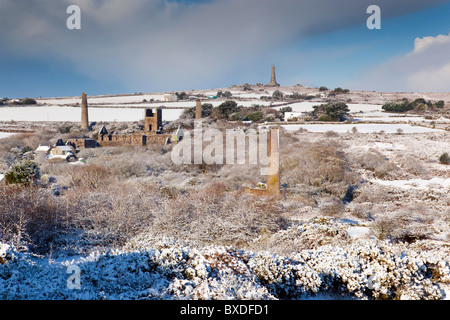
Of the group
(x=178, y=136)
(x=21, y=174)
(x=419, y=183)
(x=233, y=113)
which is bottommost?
(x=419, y=183)

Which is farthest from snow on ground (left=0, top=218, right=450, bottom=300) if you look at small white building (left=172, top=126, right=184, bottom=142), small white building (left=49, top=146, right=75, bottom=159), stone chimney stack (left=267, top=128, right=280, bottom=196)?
small white building (left=172, top=126, right=184, bottom=142)

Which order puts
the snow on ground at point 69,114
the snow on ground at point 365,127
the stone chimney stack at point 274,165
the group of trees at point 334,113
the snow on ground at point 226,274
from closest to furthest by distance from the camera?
the snow on ground at point 226,274, the stone chimney stack at point 274,165, the snow on ground at point 365,127, the group of trees at point 334,113, the snow on ground at point 69,114

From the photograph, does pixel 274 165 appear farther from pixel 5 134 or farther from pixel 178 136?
pixel 5 134

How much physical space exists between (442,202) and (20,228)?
16.7m

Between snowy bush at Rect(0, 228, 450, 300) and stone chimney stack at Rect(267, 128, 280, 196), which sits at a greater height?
stone chimney stack at Rect(267, 128, 280, 196)

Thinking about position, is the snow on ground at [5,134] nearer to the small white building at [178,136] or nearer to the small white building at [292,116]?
the small white building at [178,136]

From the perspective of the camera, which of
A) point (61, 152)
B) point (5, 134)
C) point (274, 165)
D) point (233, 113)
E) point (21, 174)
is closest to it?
point (274, 165)

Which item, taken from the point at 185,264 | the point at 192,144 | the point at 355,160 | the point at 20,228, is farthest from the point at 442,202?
the point at 192,144

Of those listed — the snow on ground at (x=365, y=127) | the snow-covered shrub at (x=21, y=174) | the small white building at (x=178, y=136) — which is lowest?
the snow-covered shrub at (x=21, y=174)

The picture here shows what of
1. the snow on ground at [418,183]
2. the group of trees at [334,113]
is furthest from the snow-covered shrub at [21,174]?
the group of trees at [334,113]

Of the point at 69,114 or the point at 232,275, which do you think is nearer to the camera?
the point at 232,275

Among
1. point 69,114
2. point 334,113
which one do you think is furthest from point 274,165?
point 69,114

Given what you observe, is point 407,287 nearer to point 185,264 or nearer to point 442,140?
point 185,264

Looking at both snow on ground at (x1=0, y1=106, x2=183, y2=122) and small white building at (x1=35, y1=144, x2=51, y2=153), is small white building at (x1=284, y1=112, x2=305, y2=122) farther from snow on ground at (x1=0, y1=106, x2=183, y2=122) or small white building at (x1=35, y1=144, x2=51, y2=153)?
small white building at (x1=35, y1=144, x2=51, y2=153)
